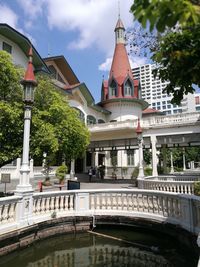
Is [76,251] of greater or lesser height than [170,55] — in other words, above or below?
below

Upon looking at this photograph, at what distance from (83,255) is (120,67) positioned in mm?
38469

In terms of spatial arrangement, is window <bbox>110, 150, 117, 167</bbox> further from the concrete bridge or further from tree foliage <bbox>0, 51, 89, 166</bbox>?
the concrete bridge

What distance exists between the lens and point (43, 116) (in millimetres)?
11328

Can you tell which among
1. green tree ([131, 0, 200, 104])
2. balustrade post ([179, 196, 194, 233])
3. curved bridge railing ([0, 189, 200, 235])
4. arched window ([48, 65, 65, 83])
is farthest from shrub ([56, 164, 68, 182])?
green tree ([131, 0, 200, 104])

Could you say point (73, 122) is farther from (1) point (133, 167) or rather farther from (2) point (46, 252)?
(1) point (133, 167)

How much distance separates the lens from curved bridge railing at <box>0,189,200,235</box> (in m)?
7.11

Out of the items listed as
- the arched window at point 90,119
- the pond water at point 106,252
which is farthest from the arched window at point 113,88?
the pond water at point 106,252

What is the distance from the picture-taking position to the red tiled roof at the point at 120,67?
137 ft

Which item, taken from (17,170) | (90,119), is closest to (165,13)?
(17,170)

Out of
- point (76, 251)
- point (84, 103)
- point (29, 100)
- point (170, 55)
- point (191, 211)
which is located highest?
point (84, 103)

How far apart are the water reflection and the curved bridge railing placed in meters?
0.84

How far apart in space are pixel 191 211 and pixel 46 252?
169 inches

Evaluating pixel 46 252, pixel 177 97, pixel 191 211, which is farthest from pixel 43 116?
pixel 177 97

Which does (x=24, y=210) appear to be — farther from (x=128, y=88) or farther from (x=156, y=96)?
(x=156, y=96)
